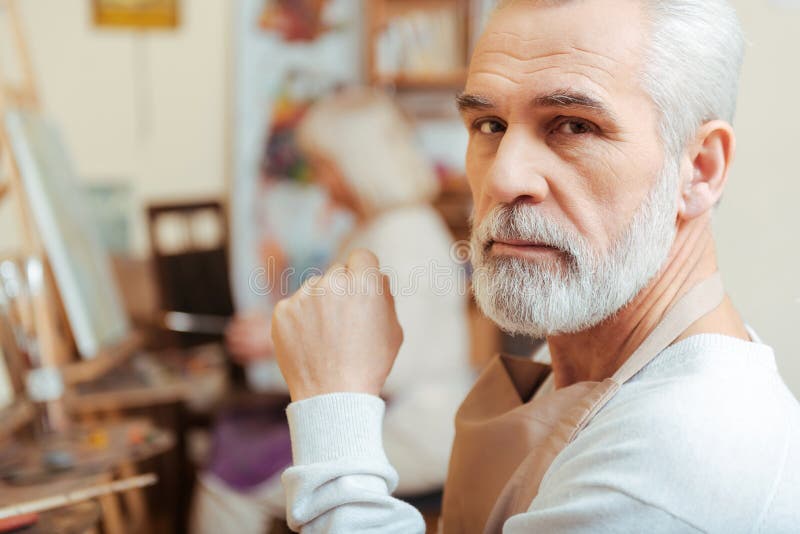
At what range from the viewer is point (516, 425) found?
1004 millimetres

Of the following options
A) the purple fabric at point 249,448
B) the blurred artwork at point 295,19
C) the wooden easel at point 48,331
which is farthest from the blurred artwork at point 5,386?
the blurred artwork at point 295,19

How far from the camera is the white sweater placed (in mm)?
750

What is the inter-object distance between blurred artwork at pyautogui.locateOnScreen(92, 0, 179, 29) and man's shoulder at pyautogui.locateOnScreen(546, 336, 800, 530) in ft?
12.1

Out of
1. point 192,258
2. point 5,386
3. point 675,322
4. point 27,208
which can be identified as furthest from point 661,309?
point 192,258

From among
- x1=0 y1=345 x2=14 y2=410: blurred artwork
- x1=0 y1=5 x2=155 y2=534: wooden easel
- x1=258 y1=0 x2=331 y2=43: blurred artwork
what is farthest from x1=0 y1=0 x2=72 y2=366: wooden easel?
x1=258 y1=0 x2=331 y2=43: blurred artwork

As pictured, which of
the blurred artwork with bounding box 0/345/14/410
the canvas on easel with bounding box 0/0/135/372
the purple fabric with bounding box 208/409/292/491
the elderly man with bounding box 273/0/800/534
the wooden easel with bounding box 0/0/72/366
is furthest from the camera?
the purple fabric with bounding box 208/409/292/491

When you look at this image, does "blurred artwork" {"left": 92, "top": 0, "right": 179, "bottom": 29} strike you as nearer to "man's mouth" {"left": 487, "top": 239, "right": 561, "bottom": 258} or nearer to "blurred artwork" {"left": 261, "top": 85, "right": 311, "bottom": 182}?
"blurred artwork" {"left": 261, "top": 85, "right": 311, "bottom": 182}

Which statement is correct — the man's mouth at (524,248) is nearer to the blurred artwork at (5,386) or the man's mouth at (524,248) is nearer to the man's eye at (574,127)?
the man's eye at (574,127)

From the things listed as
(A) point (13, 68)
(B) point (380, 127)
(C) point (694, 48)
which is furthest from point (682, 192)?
(A) point (13, 68)

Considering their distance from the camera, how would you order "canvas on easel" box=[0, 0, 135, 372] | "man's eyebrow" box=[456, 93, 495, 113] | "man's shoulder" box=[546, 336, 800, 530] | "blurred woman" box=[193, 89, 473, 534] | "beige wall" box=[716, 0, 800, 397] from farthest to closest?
"blurred woman" box=[193, 89, 473, 534] → "canvas on easel" box=[0, 0, 135, 372] → "beige wall" box=[716, 0, 800, 397] → "man's eyebrow" box=[456, 93, 495, 113] → "man's shoulder" box=[546, 336, 800, 530]

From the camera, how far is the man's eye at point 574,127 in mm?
928

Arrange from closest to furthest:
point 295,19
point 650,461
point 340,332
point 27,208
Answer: point 650,461
point 340,332
point 27,208
point 295,19

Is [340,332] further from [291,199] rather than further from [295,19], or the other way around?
[295,19]

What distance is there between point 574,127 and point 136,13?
355cm
